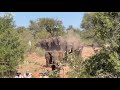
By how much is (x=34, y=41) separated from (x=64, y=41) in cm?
125

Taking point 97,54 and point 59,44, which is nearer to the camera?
point 97,54

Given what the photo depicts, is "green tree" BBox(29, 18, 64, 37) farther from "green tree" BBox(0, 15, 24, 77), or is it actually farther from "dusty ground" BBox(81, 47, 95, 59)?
"green tree" BBox(0, 15, 24, 77)

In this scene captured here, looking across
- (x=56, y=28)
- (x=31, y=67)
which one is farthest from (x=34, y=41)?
(x=31, y=67)

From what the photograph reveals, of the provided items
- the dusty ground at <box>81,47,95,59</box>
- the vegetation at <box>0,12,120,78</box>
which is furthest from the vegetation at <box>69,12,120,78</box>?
the dusty ground at <box>81,47,95,59</box>

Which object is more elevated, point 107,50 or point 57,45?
point 57,45

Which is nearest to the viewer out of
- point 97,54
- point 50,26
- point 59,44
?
point 97,54

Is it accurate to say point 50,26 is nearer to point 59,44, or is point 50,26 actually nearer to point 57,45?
point 59,44

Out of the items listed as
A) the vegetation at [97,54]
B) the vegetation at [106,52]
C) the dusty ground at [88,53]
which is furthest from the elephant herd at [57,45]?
the vegetation at [106,52]

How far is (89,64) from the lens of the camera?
7824 mm

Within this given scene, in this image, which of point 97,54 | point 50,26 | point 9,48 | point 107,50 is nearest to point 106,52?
point 107,50
